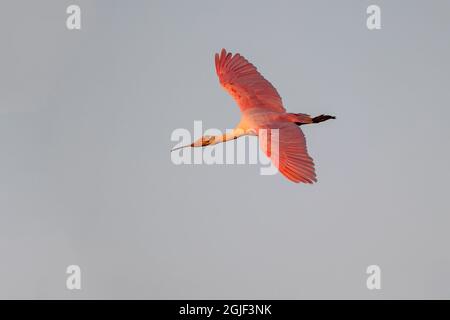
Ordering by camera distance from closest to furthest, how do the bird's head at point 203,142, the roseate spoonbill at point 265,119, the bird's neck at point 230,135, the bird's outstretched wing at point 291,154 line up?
the bird's outstretched wing at point 291,154
the roseate spoonbill at point 265,119
the bird's neck at point 230,135
the bird's head at point 203,142

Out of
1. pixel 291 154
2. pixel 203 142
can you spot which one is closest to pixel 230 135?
pixel 203 142

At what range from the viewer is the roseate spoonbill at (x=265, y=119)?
1911 centimetres

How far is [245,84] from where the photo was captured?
2247 cm

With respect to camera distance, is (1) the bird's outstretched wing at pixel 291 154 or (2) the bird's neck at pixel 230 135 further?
(2) the bird's neck at pixel 230 135

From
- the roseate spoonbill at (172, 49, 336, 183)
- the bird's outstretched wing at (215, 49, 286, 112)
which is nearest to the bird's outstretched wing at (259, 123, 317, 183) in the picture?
the roseate spoonbill at (172, 49, 336, 183)

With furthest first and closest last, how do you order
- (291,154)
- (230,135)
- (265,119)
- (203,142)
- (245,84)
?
(203,142) < (245,84) < (230,135) < (265,119) < (291,154)

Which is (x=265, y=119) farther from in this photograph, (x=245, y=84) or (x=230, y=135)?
(x=245, y=84)

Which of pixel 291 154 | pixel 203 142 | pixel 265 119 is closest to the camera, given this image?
pixel 291 154

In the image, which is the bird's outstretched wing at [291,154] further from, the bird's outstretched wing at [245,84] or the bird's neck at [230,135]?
the bird's outstretched wing at [245,84]

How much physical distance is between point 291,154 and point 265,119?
2205 mm

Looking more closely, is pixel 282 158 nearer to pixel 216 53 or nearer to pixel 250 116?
pixel 250 116

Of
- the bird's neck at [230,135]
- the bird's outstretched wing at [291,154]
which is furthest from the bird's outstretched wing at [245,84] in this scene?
the bird's outstretched wing at [291,154]

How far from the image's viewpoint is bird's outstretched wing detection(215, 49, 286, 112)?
22.2 m
